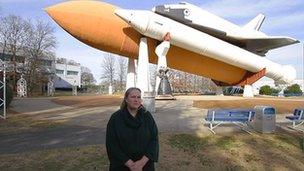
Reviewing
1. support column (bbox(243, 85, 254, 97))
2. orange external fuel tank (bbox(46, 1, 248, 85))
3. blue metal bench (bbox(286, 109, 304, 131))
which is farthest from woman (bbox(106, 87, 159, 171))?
support column (bbox(243, 85, 254, 97))

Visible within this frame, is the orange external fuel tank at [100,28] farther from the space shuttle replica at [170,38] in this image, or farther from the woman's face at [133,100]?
the woman's face at [133,100]

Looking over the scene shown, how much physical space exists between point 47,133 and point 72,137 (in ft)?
4.09

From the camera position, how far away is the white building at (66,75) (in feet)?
323

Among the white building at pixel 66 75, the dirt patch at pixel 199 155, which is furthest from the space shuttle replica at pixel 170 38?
the white building at pixel 66 75

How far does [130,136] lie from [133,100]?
453mm

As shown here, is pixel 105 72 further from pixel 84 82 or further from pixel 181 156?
pixel 181 156

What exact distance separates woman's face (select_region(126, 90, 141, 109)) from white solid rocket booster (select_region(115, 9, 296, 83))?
1481 centimetres

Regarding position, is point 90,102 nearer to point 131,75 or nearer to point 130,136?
point 131,75

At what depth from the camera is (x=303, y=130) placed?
14570 mm

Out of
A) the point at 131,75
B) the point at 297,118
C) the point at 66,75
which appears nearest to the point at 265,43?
the point at 131,75

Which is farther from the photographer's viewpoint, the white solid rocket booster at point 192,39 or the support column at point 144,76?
the support column at point 144,76

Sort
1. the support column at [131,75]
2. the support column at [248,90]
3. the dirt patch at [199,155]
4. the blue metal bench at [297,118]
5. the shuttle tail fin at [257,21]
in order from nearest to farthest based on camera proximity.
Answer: the dirt patch at [199,155] < the blue metal bench at [297,118] < the support column at [131,75] < the support column at [248,90] < the shuttle tail fin at [257,21]

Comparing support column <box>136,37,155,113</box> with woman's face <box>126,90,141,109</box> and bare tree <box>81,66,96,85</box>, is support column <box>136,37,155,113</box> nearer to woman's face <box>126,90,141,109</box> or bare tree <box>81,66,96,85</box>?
woman's face <box>126,90,141,109</box>

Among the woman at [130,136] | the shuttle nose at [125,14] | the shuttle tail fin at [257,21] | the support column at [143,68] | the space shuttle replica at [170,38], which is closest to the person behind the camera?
the woman at [130,136]
